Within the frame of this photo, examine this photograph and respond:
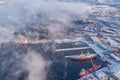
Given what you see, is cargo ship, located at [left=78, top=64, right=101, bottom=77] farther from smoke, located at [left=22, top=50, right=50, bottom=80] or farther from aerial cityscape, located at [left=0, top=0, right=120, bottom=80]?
smoke, located at [left=22, top=50, right=50, bottom=80]

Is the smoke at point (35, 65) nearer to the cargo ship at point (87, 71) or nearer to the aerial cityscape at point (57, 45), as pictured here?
the aerial cityscape at point (57, 45)

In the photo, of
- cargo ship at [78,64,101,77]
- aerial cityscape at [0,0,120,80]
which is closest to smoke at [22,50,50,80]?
aerial cityscape at [0,0,120,80]

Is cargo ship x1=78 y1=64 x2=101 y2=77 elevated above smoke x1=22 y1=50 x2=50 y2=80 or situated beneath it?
situated beneath

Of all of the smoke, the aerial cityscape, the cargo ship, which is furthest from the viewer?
the aerial cityscape

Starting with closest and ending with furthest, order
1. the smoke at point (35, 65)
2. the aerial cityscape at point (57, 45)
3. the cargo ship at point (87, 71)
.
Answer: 1. the smoke at point (35, 65)
2. the cargo ship at point (87, 71)
3. the aerial cityscape at point (57, 45)

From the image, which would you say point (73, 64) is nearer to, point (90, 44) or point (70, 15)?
point (90, 44)

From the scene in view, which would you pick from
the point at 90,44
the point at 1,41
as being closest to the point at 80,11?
the point at 90,44

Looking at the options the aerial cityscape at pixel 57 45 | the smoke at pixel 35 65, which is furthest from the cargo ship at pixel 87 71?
the smoke at pixel 35 65

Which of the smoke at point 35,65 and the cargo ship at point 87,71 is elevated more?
the smoke at point 35,65
